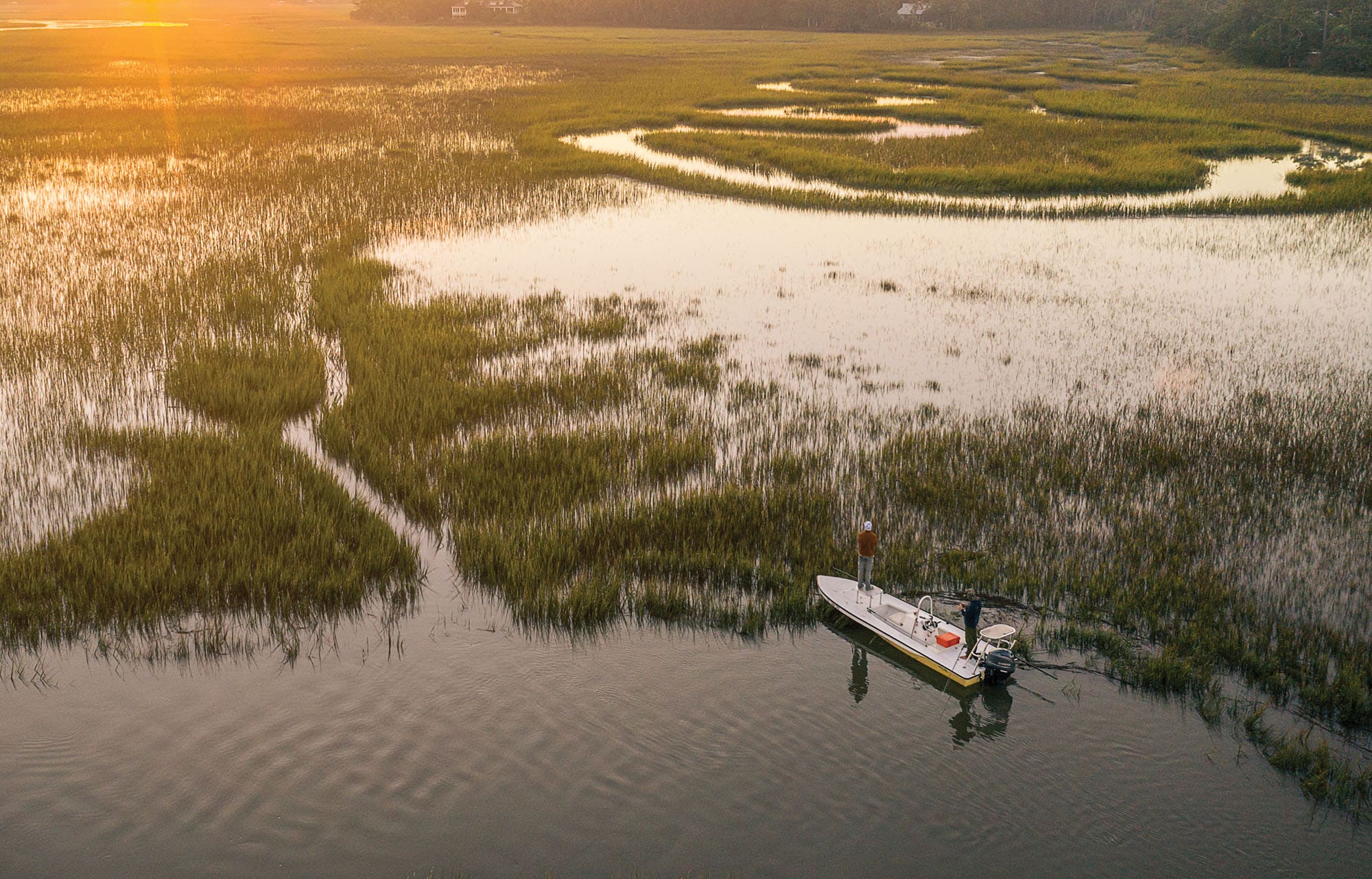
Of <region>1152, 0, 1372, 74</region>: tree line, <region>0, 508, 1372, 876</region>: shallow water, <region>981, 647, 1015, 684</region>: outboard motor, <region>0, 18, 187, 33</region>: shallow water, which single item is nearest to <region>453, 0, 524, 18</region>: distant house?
<region>0, 18, 187, 33</region>: shallow water

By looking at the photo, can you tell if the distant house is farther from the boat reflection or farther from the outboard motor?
the outboard motor

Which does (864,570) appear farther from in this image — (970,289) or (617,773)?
(970,289)

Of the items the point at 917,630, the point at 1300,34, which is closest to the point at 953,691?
the point at 917,630

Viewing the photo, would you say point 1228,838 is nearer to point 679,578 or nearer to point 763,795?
point 763,795

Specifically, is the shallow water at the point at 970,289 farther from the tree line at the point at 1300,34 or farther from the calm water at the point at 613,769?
the tree line at the point at 1300,34


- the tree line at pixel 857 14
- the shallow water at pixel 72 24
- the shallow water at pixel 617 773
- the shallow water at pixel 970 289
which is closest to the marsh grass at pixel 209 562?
the shallow water at pixel 617 773

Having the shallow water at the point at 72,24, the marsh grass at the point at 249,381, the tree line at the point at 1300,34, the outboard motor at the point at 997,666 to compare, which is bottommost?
the outboard motor at the point at 997,666

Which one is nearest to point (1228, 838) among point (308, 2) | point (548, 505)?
point (548, 505)
